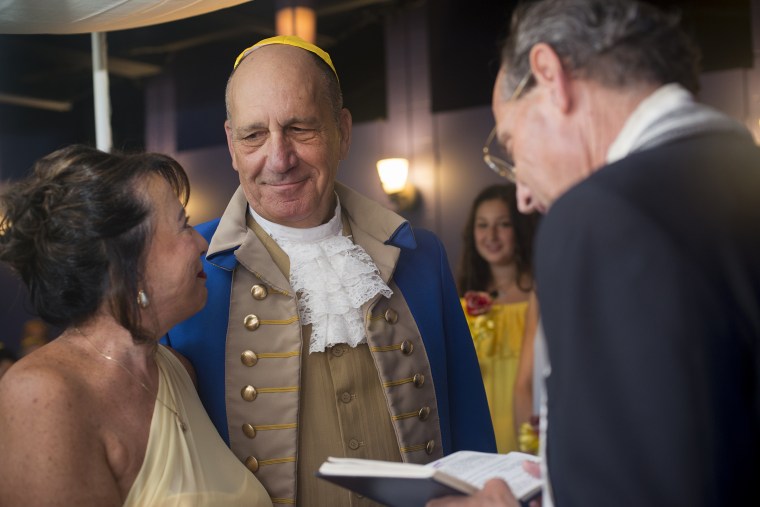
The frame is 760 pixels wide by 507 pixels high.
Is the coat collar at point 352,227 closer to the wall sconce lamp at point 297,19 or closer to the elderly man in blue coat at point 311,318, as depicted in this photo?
the elderly man in blue coat at point 311,318

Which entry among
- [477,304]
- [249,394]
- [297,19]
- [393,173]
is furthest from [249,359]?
[393,173]

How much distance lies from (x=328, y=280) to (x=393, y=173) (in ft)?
16.1

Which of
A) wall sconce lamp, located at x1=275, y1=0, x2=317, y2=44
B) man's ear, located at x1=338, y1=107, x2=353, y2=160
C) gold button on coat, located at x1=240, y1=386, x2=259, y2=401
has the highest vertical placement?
wall sconce lamp, located at x1=275, y1=0, x2=317, y2=44

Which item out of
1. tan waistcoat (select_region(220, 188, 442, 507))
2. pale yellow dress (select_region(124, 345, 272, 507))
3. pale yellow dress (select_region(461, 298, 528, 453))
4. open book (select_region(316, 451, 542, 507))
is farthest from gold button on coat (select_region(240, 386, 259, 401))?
pale yellow dress (select_region(461, 298, 528, 453))

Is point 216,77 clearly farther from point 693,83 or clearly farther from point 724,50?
point 693,83

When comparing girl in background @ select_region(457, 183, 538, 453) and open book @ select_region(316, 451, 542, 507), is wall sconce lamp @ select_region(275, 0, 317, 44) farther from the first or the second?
open book @ select_region(316, 451, 542, 507)

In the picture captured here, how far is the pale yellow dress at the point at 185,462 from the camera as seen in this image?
1723mm

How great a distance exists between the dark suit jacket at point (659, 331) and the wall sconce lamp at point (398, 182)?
19.6 feet

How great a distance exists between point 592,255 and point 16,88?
31.1 ft

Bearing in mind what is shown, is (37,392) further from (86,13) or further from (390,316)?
(86,13)

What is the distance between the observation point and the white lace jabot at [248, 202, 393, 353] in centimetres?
216

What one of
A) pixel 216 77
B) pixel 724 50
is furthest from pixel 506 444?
pixel 216 77

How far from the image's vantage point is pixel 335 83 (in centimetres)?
239

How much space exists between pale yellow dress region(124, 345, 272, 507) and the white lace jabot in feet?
1.10
